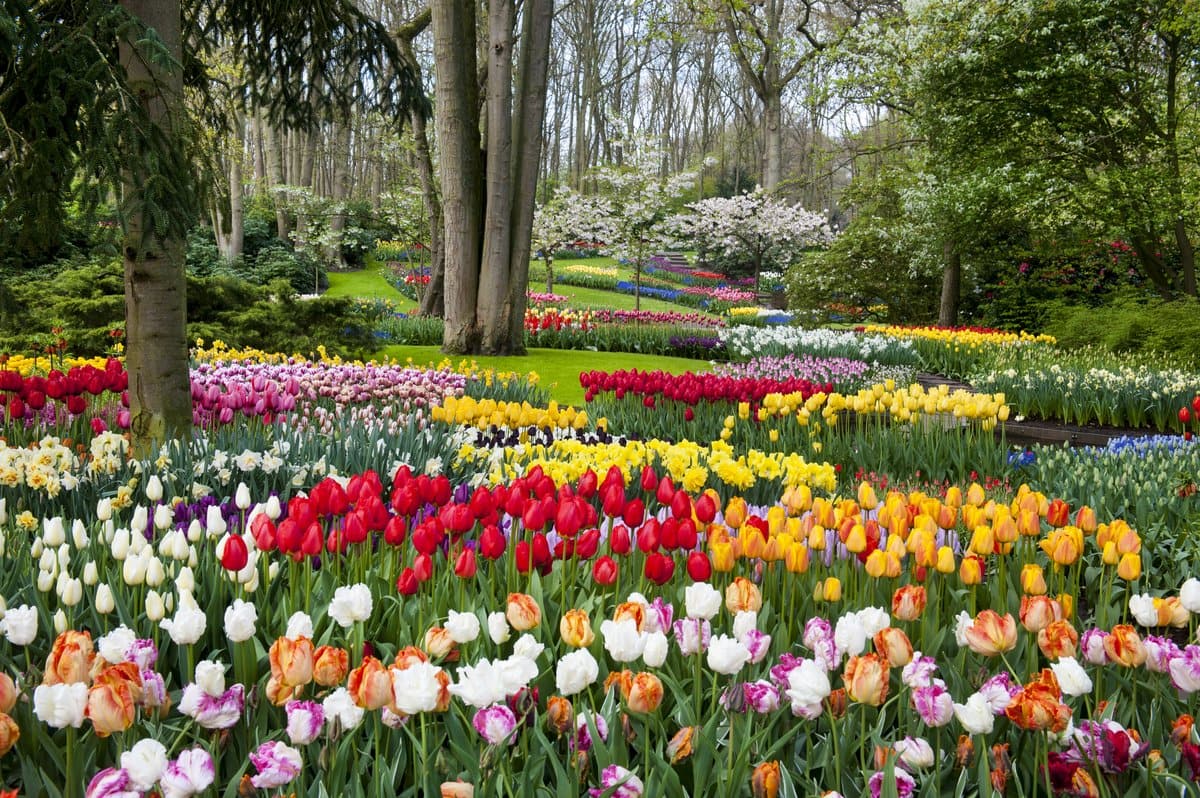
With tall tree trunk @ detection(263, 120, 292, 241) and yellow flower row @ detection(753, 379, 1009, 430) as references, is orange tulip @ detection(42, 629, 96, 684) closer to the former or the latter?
yellow flower row @ detection(753, 379, 1009, 430)

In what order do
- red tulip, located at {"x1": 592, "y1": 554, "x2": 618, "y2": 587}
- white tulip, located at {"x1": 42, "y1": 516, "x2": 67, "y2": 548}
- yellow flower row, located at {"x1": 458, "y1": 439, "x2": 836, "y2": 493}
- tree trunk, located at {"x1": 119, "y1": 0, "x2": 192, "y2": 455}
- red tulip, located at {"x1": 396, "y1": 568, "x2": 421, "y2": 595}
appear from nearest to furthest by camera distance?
red tulip, located at {"x1": 396, "y1": 568, "x2": 421, "y2": 595} < red tulip, located at {"x1": 592, "y1": 554, "x2": 618, "y2": 587} < white tulip, located at {"x1": 42, "y1": 516, "x2": 67, "y2": 548} < yellow flower row, located at {"x1": 458, "y1": 439, "x2": 836, "y2": 493} < tree trunk, located at {"x1": 119, "y1": 0, "x2": 192, "y2": 455}

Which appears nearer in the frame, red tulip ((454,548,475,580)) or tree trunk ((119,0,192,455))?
red tulip ((454,548,475,580))

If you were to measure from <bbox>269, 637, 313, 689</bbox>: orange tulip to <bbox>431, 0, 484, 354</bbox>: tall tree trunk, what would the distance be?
10.7 meters

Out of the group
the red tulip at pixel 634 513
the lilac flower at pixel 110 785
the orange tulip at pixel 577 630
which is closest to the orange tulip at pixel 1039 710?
the orange tulip at pixel 577 630

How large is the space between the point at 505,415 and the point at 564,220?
24.1m

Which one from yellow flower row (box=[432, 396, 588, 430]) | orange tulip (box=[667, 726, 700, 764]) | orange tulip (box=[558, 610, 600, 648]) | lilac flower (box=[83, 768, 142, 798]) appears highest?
orange tulip (box=[558, 610, 600, 648])

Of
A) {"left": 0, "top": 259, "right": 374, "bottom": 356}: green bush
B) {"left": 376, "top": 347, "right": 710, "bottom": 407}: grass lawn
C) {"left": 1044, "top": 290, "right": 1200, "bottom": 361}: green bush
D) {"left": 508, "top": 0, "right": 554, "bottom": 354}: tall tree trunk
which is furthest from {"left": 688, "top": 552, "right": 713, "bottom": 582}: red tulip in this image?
{"left": 1044, "top": 290, "right": 1200, "bottom": 361}: green bush

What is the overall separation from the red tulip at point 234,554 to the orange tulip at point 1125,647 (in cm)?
184

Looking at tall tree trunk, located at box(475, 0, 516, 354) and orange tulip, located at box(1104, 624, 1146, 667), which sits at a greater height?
tall tree trunk, located at box(475, 0, 516, 354)

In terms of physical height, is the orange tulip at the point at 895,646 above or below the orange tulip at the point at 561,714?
above

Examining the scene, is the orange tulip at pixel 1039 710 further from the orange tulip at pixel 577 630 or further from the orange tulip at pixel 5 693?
the orange tulip at pixel 5 693

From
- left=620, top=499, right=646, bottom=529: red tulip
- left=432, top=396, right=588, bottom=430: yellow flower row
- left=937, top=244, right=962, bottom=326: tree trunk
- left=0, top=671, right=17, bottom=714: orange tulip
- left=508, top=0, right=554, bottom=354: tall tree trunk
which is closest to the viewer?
left=0, top=671, right=17, bottom=714: orange tulip

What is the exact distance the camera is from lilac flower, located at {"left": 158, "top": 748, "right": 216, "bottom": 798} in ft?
Result: 4.30

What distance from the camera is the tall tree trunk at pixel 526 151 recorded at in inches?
479
